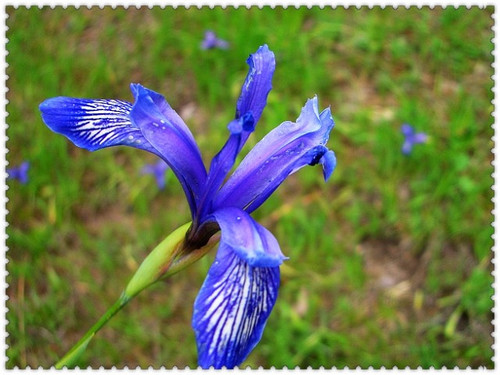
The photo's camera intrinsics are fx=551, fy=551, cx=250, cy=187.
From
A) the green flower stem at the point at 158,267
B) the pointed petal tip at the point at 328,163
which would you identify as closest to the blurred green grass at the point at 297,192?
the green flower stem at the point at 158,267

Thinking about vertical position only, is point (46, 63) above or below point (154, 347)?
above

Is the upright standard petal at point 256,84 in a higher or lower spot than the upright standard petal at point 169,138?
higher

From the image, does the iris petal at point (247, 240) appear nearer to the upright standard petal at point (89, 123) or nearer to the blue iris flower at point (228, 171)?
the blue iris flower at point (228, 171)

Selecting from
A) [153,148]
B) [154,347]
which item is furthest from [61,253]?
[153,148]

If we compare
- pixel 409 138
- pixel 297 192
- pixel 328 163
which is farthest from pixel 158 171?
pixel 328 163

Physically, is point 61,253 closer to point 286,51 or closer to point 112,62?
point 112,62
